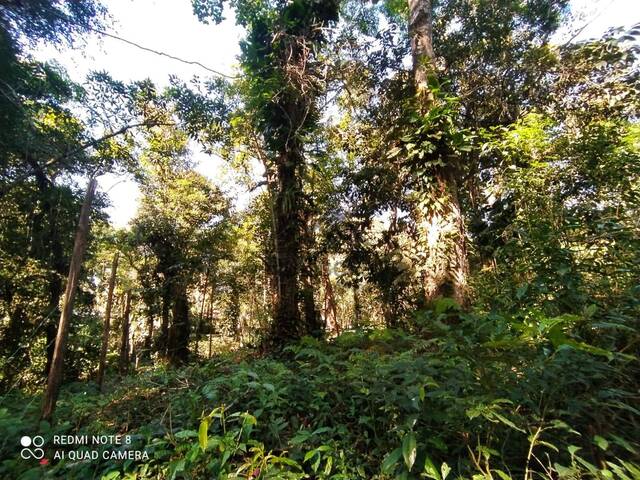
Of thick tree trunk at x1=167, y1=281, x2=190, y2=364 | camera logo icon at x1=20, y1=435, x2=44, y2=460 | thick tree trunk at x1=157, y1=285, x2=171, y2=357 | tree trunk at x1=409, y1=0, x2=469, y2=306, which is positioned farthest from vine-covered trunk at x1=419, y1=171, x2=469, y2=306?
thick tree trunk at x1=157, y1=285, x2=171, y2=357

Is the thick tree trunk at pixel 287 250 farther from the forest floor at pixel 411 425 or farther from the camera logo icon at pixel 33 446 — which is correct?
the camera logo icon at pixel 33 446

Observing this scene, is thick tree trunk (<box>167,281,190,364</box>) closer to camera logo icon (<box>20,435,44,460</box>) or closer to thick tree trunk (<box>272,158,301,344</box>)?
thick tree trunk (<box>272,158,301,344</box>)

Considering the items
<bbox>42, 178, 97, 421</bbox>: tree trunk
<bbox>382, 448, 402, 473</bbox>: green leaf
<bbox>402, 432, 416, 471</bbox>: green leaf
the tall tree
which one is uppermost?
the tall tree

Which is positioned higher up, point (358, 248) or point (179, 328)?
point (358, 248)

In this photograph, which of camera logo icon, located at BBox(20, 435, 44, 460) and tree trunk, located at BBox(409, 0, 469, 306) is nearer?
camera logo icon, located at BBox(20, 435, 44, 460)

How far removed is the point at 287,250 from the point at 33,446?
4.59 metres

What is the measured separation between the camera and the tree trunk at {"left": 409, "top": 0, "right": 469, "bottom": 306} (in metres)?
4.90

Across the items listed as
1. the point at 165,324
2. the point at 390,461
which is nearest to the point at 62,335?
the point at 390,461

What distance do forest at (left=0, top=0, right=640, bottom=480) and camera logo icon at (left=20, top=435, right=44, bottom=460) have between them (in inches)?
0.6

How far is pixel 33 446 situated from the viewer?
107 inches

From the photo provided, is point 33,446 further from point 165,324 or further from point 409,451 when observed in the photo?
point 165,324

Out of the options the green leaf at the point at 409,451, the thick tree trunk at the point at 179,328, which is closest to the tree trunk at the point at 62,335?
the green leaf at the point at 409,451

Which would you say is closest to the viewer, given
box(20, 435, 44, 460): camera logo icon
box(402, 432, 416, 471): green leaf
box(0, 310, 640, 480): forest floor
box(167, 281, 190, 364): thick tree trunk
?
box(402, 432, 416, 471): green leaf

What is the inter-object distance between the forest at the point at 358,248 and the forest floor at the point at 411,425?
2 centimetres
